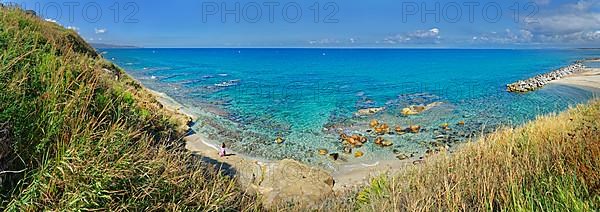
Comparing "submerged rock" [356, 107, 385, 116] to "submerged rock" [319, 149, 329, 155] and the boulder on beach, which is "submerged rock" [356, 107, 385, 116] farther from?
the boulder on beach

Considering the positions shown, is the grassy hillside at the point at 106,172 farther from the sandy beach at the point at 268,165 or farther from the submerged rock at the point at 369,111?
the submerged rock at the point at 369,111

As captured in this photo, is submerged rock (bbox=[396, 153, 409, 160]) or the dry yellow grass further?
submerged rock (bbox=[396, 153, 409, 160])

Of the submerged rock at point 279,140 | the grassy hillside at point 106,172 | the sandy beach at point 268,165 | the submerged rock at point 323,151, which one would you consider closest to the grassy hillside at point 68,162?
the grassy hillside at point 106,172

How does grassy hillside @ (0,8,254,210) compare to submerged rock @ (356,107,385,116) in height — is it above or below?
above

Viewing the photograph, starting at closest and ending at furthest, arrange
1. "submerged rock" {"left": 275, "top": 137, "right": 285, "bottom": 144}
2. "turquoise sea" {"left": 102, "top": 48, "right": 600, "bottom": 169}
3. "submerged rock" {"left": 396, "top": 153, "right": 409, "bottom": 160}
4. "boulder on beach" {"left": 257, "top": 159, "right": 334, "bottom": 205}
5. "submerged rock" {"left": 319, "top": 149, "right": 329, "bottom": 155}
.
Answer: "boulder on beach" {"left": 257, "top": 159, "right": 334, "bottom": 205}
"submerged rock" {"left": 396, "top": 153, "right": 409, "bottom": 160}
"submerged rock" {"left": 319, "top": 149, "right": 329, "bottom": 155}
"turquoise sea" {"left": 102, "top": 48, "right": 600, "bottom": 169}
"submerged rock" {"left": 275, "top": 137, "right": 285, "bottom": 144}

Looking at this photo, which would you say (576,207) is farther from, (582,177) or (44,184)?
(44,184)

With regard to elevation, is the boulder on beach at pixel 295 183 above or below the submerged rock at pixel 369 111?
below

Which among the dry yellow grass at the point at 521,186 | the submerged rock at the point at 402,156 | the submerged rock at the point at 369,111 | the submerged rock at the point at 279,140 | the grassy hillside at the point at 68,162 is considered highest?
the grassy hillside at the point at 68,162

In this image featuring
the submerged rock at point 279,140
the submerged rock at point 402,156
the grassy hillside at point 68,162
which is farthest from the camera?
the submerged rock at point 279,140

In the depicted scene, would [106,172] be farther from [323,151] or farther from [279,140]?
[279,140]

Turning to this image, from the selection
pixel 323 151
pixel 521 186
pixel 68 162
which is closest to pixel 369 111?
pixel 323 151

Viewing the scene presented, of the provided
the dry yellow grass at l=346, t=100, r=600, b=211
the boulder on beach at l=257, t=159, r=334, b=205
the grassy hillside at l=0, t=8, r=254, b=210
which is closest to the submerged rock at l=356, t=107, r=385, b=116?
the boulder on beach at l=257, t=159, r=334, b=205

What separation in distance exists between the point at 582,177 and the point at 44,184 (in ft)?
19.4

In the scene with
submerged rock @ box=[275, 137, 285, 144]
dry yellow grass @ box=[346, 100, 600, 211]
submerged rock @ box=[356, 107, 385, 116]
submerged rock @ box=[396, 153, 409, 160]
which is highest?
dry yellow grass @ box=[346, 100, 600, 211]
